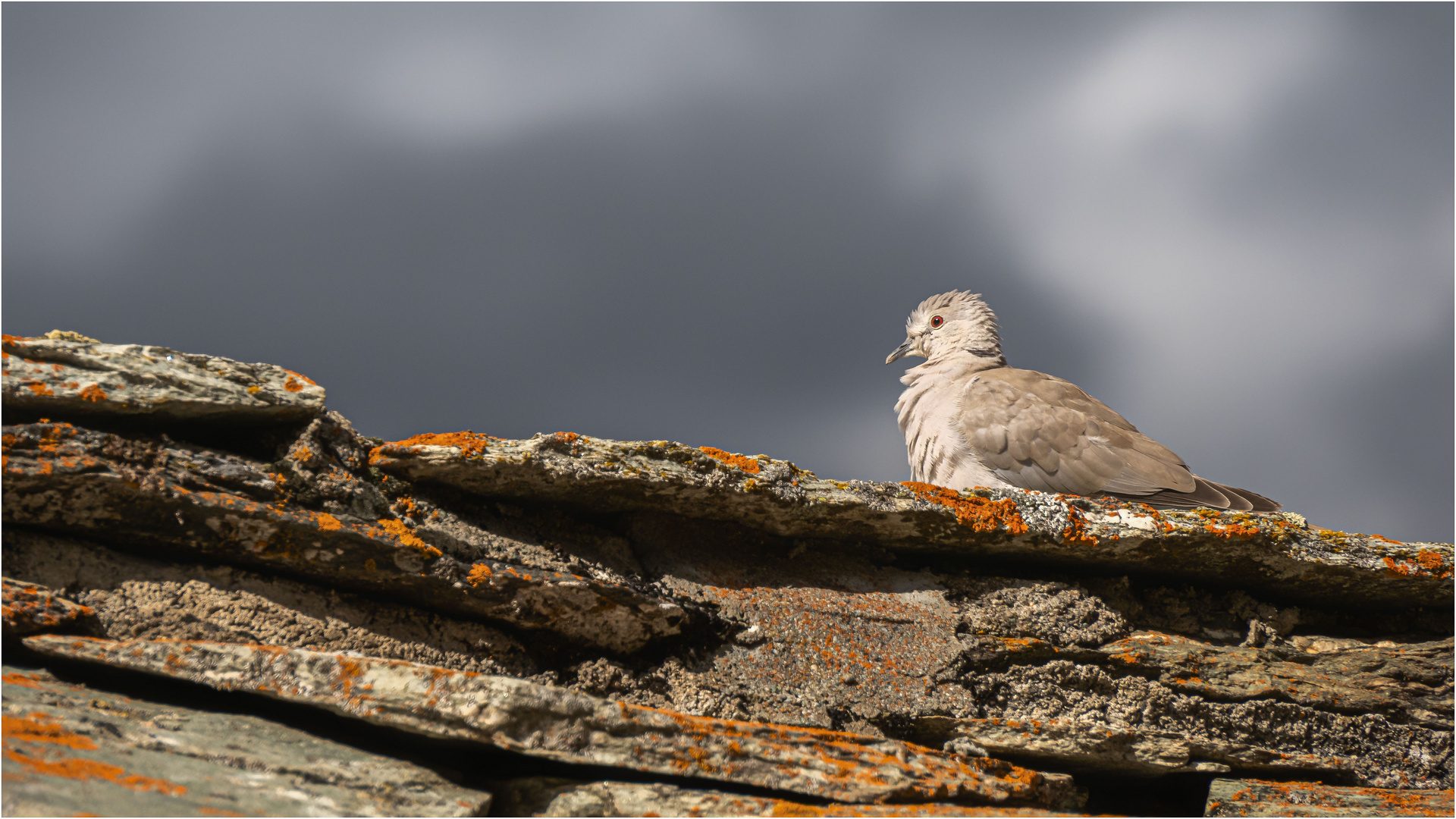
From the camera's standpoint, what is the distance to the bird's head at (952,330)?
9.32 meters

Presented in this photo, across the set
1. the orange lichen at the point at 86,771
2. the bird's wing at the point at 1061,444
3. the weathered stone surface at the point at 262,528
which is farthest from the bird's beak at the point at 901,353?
the orange lichen at the point at 86,771

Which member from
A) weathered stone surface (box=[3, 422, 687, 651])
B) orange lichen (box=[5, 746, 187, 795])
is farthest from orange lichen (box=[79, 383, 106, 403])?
orange lichen (box=[5, 746, 187, 795])

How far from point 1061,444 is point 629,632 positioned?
4.61 metres

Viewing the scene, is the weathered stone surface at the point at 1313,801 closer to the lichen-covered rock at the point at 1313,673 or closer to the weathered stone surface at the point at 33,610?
the lichen-covered rock at the point at 1313,673

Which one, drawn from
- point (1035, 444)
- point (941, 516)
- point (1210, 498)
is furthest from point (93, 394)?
point (1210, 498)

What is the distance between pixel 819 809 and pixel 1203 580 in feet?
9.71

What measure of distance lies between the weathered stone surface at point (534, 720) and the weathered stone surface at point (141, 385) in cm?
89

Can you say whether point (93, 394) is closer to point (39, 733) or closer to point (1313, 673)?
point (39, 733)

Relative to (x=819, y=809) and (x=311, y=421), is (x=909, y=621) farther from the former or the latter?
(x=311, y=421)

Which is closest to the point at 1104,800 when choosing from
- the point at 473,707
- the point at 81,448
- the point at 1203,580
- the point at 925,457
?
the point at 1203,580

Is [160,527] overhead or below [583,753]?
overhead

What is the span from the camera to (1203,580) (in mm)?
4645

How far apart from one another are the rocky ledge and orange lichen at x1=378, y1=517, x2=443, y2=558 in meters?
0.02

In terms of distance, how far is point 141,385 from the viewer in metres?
3.23
